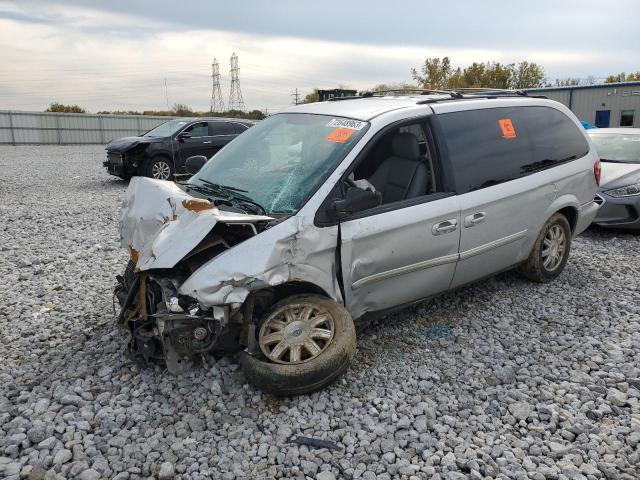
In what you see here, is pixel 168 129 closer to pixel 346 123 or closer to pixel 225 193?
pixel 225 193

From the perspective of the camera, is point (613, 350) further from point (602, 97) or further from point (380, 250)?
point (602, 97)

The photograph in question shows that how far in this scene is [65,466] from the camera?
2.67m

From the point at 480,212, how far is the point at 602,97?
86.8ft

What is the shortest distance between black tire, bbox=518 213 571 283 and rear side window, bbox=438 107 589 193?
22.8 inches

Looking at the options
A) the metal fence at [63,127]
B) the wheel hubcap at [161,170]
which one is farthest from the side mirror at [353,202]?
the metal fence at [63,127]

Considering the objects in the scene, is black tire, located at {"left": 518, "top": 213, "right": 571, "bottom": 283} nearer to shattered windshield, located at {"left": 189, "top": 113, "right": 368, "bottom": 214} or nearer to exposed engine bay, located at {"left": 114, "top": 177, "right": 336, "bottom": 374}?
shattered windshield, located at {"left": 189, "top": 113, "right": 368, "bottom": 214}

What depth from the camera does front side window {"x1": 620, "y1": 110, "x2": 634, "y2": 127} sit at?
1008 inches

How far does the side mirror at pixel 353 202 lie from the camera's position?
10.9 feet

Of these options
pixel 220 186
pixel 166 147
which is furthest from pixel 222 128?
pixel 220 186

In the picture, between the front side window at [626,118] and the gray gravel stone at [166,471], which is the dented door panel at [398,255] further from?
the front side window at [626,118]

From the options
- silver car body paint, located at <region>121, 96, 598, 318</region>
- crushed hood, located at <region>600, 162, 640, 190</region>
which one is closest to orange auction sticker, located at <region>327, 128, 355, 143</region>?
silver car body paint, located at <region>121, 96, 598, 318</region>

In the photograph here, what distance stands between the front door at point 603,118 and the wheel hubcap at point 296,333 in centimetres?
2734

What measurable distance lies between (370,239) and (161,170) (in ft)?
33.6

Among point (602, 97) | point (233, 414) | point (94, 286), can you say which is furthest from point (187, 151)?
point (602, 97)
